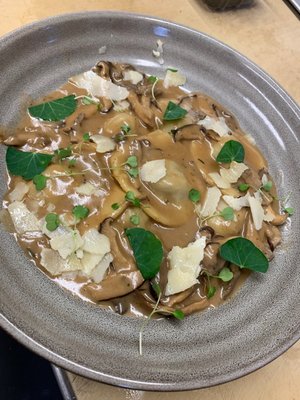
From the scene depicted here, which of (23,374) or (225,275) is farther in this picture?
(23,374)

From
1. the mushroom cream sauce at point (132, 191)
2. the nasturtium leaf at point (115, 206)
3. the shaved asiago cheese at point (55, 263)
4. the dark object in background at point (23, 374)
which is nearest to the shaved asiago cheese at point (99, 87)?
the mushroom cream sauce at point (132, 191)

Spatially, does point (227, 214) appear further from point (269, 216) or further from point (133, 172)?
point (133, 172)

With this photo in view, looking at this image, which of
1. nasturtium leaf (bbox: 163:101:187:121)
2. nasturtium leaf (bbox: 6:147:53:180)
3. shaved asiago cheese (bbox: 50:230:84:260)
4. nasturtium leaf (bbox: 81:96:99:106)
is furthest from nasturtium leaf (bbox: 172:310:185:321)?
nasturtium leaf (bbox: 81:96:99:106)

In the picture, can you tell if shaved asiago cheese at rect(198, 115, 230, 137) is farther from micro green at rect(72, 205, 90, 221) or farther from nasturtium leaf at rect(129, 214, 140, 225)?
micro green at rect(72, 205, 90, 221)

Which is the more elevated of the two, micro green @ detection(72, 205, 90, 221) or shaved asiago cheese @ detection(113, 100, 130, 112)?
shaved asiago cheese @ detection(113, 100, 130, 112)

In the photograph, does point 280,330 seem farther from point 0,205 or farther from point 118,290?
point 0,205

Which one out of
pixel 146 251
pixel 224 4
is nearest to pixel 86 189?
pixel 146 251

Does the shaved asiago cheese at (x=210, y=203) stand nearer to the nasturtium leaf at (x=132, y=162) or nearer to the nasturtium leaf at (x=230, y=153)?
the nasturtium leaf at (x=230, y=153)
